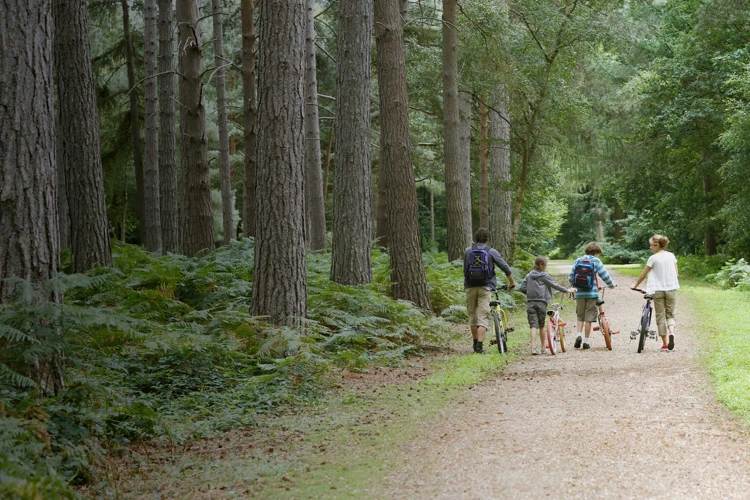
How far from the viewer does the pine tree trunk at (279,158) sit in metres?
9.70

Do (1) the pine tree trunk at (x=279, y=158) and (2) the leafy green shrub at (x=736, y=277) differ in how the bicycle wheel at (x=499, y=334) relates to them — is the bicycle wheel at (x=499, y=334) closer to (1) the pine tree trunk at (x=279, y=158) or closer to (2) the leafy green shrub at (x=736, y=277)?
(1) the pine tree trunk at (x=279, y=158)

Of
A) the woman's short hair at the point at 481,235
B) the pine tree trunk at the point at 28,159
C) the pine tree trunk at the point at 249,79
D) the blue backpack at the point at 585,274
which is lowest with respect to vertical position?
the blue backpack at the point at 585,274

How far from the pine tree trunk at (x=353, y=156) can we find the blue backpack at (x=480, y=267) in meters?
2.46

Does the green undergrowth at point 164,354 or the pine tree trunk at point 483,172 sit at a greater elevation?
the pine tree trunk at point 483,172

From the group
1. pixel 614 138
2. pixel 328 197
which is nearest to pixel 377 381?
pixel 614 138

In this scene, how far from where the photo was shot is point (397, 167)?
46.3 ft

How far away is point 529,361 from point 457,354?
112 cm

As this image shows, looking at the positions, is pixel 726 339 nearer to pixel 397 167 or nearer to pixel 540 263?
pixel 540 263

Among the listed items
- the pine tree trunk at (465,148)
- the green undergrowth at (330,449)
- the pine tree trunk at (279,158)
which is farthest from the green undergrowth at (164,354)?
the pine tree trunk at (465,148)

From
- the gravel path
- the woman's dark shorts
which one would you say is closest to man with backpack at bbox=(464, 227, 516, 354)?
the woman's dark shorts

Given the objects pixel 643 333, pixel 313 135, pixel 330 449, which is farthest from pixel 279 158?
pixel 313 135

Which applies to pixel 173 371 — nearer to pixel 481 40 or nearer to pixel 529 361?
pixel 529 361

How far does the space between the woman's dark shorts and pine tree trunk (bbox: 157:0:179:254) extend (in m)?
9.74

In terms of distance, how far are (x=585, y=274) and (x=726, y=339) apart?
2.44 meters
